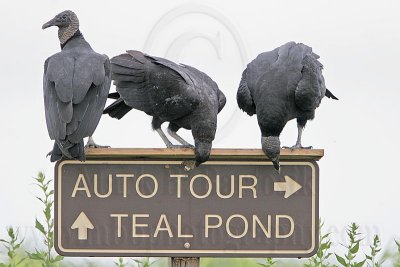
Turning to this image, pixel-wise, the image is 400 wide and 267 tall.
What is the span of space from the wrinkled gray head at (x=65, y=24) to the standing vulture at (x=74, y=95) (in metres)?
0.26

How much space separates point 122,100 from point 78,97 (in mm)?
1174

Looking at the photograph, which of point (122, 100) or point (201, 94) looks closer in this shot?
point (201, 94)

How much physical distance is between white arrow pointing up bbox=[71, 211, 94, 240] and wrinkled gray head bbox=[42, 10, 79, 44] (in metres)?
2.07

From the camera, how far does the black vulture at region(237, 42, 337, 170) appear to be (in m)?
5.83

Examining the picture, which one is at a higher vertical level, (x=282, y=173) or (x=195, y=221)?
(x=282, y=173)

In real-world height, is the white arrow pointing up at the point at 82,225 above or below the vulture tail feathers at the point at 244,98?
below

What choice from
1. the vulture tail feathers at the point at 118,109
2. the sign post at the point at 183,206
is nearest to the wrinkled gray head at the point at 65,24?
the vulture tail feathers at the point at 118,109

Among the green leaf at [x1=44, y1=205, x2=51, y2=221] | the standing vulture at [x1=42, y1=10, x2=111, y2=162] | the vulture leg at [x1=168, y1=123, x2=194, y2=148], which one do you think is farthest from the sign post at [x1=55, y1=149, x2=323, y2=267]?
the vulture leg at [x1=168, y1=123, x2=194, y2=148]

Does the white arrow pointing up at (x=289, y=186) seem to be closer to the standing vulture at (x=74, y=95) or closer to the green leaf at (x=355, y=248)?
the green leaf at (x=355, y=248)

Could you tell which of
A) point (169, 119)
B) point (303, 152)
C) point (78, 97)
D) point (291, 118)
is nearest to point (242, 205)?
point (303, 152)

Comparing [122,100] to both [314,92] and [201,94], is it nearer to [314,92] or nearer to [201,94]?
[201,94]

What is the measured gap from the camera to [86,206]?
4.00m

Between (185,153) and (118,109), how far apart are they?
1983 mm

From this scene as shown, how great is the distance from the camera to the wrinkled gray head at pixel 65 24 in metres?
5.70
